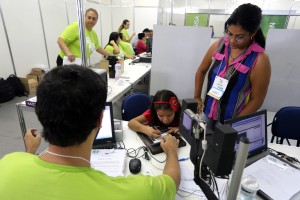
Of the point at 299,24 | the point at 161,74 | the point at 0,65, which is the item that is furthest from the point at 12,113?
the point at 299,24

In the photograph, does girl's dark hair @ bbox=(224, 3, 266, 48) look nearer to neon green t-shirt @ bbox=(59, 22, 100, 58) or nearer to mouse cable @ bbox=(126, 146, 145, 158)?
mouse cable @ bbox=(126, 146, 145, 158)

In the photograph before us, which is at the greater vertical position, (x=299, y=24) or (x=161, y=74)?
(x=299, y=24)

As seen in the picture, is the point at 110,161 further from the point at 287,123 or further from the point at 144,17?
the point at 144,17

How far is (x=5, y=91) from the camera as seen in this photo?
383 cm

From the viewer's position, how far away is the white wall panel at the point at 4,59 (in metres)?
4.01

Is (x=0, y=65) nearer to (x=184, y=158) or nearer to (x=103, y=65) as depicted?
(x=103, y=65)

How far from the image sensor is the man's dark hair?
0.57 m

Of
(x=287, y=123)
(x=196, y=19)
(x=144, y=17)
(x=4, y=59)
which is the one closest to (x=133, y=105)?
(x=287, y=123)

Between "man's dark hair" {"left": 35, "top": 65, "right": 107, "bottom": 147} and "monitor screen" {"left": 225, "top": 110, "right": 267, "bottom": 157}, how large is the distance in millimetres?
734

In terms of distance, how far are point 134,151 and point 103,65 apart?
2.28 m

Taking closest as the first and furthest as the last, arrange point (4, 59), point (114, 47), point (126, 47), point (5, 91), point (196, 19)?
point (5, 91) < point (4, 59) < point (114, 47) < point (126, 47) < point (196, 19)

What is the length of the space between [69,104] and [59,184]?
221 mm

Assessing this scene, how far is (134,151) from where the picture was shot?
4.48ft

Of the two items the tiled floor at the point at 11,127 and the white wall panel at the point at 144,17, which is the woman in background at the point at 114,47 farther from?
the white wall panel at the point at 144,17
